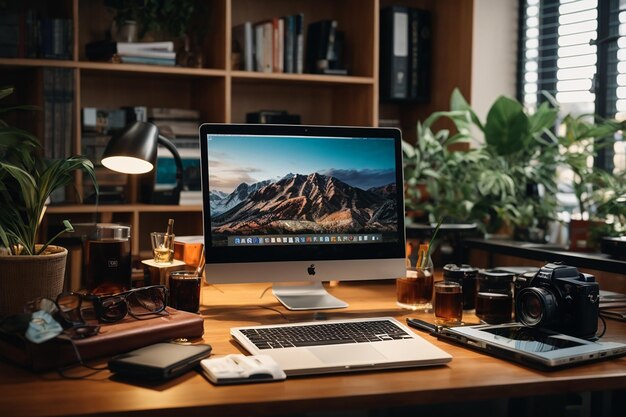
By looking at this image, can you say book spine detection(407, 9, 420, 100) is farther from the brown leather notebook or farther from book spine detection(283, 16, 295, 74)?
the brown leather notebook

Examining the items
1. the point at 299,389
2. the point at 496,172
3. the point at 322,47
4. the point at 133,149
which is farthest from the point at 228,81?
the point at 299,389

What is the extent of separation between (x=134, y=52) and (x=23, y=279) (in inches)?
71.5

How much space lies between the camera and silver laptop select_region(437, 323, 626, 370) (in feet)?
4.90

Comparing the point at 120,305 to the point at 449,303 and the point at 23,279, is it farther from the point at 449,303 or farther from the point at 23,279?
the point at 449,303

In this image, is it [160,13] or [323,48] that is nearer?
[160,13]

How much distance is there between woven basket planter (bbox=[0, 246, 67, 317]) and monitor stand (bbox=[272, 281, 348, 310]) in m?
0.61

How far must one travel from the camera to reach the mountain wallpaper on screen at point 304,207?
1955 mm

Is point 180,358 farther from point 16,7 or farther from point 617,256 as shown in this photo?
point 16,7

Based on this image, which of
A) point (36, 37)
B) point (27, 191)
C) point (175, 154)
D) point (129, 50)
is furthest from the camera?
point (129, 50)

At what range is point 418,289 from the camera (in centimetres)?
204

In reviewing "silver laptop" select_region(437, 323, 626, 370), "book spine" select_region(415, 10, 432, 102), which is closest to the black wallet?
"silver laptop" select_region(437, 323, 626, 370)

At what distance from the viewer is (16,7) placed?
11.1 feet

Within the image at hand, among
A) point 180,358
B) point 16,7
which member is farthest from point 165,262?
point 16,7

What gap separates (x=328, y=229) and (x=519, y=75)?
2.24 m
